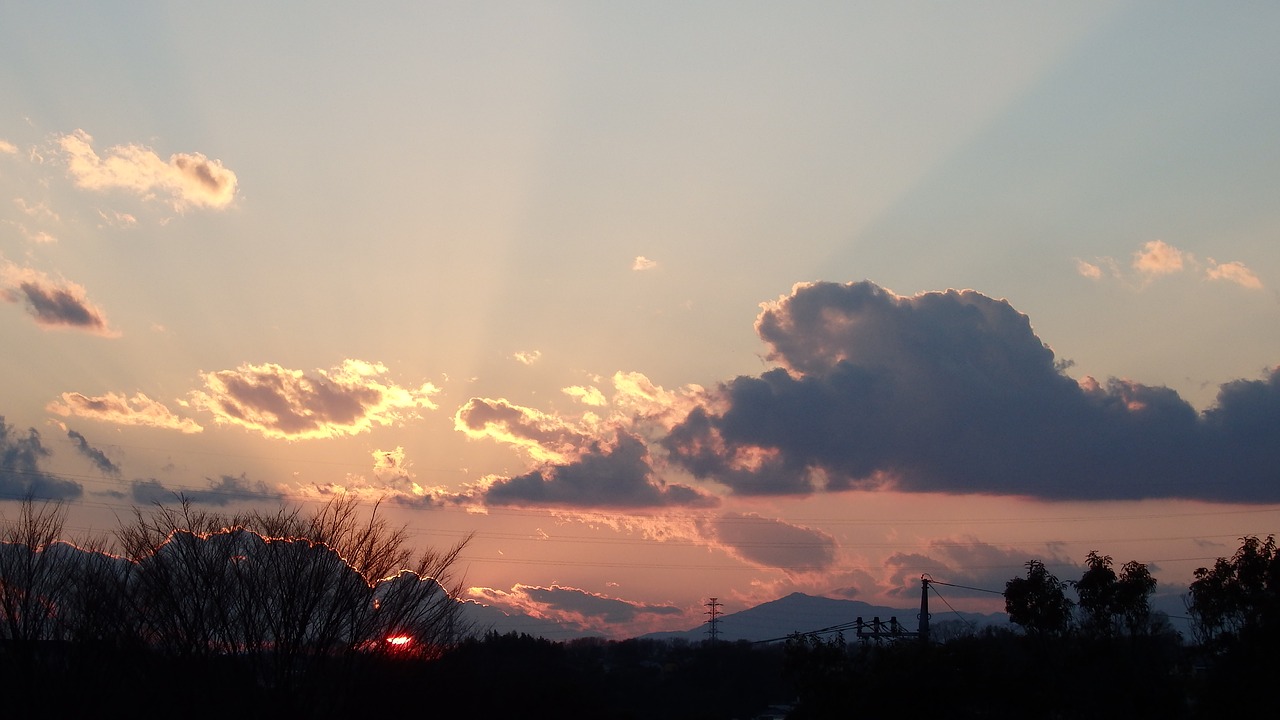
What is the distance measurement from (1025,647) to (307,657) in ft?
83.2

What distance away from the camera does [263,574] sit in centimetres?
3897

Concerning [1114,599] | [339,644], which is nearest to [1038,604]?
[1114,599]

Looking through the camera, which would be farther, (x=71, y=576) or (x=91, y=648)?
(x=71, y=576)

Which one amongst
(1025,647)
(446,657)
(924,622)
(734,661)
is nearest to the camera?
(1025,647)

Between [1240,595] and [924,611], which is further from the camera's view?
[924,611]

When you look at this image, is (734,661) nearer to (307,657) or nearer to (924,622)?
(924,622)

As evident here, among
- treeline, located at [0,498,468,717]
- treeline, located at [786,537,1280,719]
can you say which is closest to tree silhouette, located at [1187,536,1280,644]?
treeline, located at [786,537,1280,719]

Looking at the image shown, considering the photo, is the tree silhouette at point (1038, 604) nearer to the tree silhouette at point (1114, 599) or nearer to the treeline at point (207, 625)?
the tree silhouette at point (1114, 599)

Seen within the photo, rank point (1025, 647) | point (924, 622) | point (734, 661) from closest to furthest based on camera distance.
Result: 1. point (1025, 647)
2. point (924, 622)
3. point (734, 661)

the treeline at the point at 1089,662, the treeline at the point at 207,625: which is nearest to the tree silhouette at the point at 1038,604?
the treeline at the point at 1089,662

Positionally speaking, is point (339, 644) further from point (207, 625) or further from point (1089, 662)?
point (1089, 662)

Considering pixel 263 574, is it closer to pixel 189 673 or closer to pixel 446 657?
pixel 189 673

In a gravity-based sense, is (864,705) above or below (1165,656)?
below

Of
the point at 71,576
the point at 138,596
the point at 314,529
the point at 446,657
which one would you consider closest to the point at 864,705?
the point at 446,657
